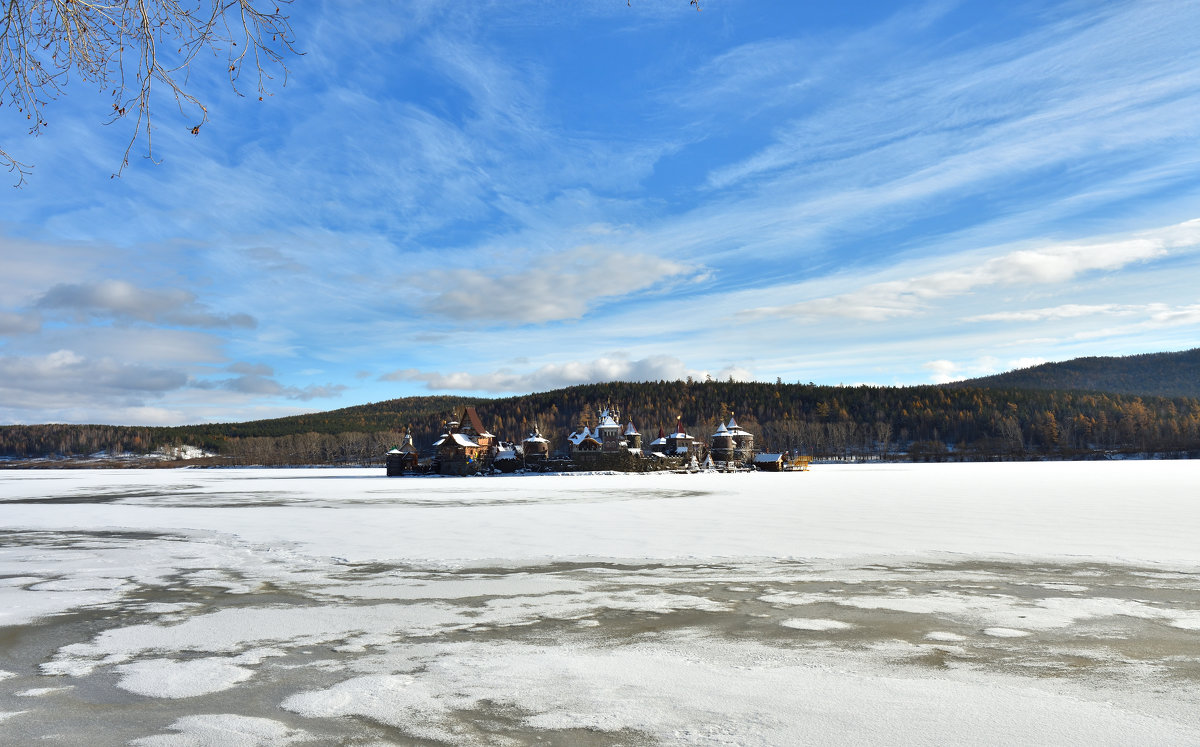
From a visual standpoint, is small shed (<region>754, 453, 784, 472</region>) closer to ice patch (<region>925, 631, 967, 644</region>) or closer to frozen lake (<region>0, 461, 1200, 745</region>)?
frozen lake (<region>0, 461, 1200, 745</region>)

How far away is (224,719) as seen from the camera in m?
5.32

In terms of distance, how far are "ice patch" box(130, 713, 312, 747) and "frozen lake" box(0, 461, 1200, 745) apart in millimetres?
23

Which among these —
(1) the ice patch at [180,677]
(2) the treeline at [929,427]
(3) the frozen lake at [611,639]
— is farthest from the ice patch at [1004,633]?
(2) the treeline at [929,427]

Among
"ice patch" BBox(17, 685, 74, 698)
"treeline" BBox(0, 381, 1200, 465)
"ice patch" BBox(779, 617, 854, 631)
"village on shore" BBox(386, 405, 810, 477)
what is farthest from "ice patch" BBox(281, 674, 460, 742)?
"treeline" BBox(0, 381, 1200, 465)

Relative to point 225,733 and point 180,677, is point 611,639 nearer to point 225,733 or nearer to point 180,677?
point 225,733

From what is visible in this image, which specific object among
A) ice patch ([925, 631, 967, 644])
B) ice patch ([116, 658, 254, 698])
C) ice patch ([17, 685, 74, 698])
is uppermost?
ice patch ([17, 685, 74, 698])

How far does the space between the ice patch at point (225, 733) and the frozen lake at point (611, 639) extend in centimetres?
2

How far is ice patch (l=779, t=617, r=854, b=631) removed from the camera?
8.02 meters

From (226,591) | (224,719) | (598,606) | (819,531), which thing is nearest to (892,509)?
(819,531)

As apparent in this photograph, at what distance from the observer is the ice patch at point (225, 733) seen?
192 inches

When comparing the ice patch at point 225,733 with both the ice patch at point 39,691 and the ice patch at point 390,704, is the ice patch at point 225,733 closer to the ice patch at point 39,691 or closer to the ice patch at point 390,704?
the ice patch at point 390,704

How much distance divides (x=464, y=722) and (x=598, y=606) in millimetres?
4366

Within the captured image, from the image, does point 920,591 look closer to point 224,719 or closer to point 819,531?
point 819,531

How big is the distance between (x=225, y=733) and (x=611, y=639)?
393 centimetres
